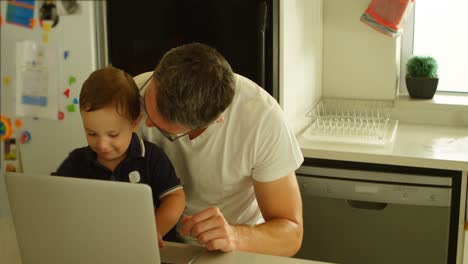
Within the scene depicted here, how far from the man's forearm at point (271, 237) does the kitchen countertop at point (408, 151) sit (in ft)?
1.73

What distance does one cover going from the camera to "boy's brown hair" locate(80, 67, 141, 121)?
100cm

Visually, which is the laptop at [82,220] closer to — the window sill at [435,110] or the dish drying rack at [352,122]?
the dish drying rack at [352,122]

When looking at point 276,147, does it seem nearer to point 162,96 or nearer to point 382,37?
point 162,96

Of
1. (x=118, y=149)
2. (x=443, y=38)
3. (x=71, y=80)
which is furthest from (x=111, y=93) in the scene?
(x=443, y=38)

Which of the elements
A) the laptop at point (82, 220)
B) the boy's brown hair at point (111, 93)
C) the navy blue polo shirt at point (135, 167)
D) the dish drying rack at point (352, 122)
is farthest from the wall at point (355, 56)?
the laptop at point (82, 220)

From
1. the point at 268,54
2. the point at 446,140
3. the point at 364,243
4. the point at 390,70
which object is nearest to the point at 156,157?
the point at 268,54

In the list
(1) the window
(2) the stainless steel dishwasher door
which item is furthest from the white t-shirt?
(1) the window

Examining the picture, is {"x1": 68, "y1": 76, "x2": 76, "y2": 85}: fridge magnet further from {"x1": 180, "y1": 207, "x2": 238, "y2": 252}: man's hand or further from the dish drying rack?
the dish drying rack

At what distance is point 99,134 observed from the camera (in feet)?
3.60

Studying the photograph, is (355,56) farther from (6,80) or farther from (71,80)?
(6,80)

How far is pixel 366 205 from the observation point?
6.98ft

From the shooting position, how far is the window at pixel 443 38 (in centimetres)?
251

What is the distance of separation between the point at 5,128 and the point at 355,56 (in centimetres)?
188

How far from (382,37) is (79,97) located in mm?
1716
